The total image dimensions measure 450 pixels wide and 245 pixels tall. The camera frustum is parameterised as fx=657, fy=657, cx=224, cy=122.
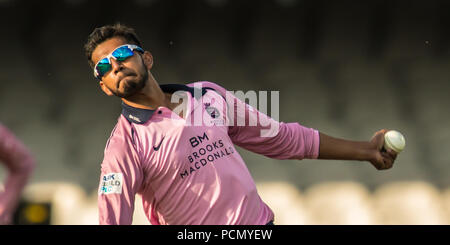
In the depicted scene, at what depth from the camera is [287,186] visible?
219 inches

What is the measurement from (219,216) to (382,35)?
146 inches

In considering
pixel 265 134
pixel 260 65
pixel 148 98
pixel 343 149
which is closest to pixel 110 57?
pixel 148 98

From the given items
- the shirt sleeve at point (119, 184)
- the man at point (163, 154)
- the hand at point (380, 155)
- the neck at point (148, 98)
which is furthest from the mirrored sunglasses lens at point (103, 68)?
the hand at point (380, 155)

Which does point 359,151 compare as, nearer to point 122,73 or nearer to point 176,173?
point 176,173

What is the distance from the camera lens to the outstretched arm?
275 centimetres

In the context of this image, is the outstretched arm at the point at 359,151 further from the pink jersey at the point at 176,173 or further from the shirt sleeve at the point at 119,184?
the shirt sleeve at the point at 119,184

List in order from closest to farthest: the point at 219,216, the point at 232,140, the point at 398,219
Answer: the point at 219,216
the point at 232,140
the point at 398,219

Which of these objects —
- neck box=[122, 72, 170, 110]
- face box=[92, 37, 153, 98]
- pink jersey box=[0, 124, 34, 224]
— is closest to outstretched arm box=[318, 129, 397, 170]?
neck box=[122, 72, 170, 110]

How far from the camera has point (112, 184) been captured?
2.25 m

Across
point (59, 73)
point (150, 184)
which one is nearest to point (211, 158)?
point (150, 184)

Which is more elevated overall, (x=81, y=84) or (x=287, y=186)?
Result: (x=81, y=84)

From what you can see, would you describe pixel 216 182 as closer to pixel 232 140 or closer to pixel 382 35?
pixel 232 140

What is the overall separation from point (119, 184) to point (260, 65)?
3560 millimetres

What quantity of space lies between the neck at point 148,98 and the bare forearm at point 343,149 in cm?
70
